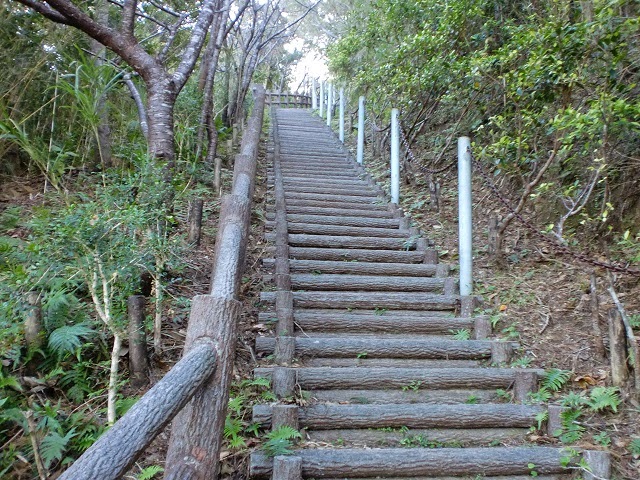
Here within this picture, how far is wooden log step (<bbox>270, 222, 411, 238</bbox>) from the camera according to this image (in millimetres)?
5598

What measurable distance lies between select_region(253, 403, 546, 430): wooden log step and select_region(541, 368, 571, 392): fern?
24cm

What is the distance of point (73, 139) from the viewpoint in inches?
225

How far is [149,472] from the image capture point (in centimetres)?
235

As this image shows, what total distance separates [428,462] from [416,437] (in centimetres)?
26

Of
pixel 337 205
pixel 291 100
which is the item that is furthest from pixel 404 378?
pixel 291 100

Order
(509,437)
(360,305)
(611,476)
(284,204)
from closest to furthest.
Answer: (611,476) → (509,437) → (360,305) → (284,204)

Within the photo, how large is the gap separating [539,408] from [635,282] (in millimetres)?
1586

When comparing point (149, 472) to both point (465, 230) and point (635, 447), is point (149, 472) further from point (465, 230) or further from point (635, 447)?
point (465, 230)

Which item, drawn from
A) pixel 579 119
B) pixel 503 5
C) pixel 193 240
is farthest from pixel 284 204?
pixel 503 5

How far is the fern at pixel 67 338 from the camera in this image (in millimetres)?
2820

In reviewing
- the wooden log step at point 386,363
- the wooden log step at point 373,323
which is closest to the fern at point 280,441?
the wooden log step at point 386,363

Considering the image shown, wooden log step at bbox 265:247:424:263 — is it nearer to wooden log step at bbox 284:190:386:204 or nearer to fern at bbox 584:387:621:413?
wooden log step at bbox 284:190:386:204

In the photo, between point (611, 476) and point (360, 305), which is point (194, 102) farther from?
point (611, 476)

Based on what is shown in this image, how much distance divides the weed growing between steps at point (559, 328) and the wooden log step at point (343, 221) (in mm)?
464
